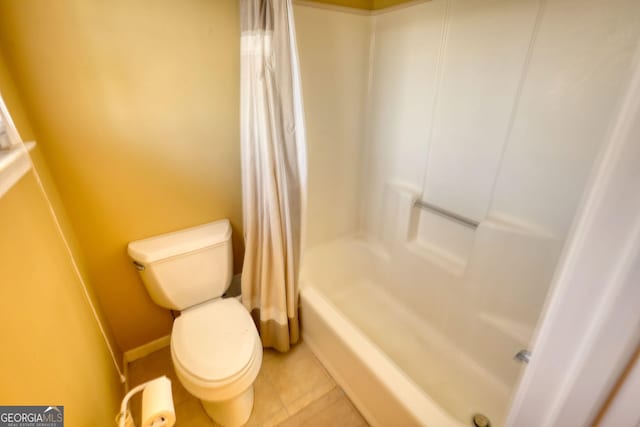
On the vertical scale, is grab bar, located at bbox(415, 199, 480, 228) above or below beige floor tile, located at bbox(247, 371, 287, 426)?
above

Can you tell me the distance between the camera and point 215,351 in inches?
45.7

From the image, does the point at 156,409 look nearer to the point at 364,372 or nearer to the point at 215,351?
the point at 215,351

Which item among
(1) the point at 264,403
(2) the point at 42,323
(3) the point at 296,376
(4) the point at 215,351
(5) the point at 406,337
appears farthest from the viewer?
(5) the point at 406,337

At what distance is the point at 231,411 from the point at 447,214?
57.5 inches

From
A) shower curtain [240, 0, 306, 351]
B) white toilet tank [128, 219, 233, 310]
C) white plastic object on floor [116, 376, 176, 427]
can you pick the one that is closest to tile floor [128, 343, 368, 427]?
shower curtain [240, 0, 306, 351]

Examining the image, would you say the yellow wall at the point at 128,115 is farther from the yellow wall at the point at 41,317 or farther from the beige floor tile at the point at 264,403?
the beige floor tile at the point at 264,403

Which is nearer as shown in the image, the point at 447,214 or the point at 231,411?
the point at 231,411

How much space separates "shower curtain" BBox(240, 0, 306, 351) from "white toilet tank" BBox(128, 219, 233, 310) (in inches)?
5.6

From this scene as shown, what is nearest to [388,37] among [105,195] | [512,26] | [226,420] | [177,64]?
[512,26]

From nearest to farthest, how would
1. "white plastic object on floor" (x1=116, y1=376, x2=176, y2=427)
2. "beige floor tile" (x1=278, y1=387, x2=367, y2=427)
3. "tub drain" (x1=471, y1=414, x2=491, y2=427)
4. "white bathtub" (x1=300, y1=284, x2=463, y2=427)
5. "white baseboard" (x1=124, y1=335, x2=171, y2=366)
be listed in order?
"white plastic object on floor" (x1=116, y1=376, x2=176, y2=427), "white bathtub" (x1=300, y1=284, x2=463, y2=427), "tub drain" (x1=471, y1=414, x2=491, y2=427), "beige floor tile" (x1=278, y1=387, x2=367, y2=427), "white baseboard" (x1=124, y1=335, x2=171, y2=366)

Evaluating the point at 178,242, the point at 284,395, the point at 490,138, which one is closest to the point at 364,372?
the point at 284,395

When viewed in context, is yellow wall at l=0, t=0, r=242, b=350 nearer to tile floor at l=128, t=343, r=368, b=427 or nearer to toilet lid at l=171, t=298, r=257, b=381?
tile floor at l=128, t=343, r=368, b=427

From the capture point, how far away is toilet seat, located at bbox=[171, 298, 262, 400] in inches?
42.8

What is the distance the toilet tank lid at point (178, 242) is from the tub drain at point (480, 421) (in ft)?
4.70
